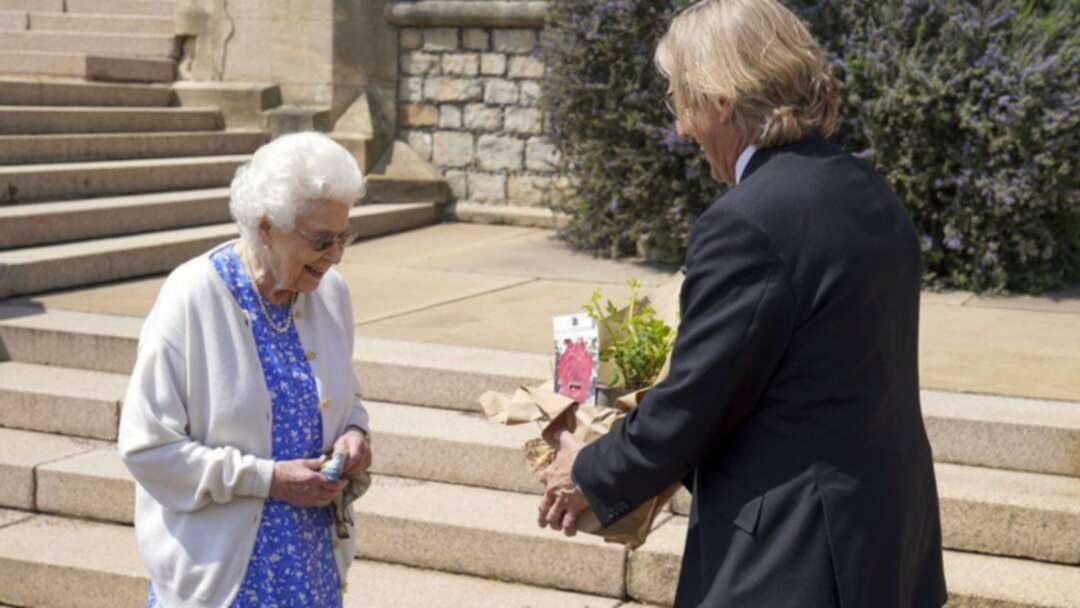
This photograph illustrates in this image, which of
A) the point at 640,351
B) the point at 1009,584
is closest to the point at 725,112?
the point at 640,351

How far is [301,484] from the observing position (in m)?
3.11

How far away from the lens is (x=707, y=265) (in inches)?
96.1

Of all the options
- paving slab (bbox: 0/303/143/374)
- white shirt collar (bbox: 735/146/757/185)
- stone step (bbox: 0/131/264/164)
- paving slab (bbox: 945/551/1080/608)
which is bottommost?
paving slab (bbox: 945/551/1080/608)

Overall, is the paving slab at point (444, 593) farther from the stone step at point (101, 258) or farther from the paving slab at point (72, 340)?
the stone step at point (101, 258)

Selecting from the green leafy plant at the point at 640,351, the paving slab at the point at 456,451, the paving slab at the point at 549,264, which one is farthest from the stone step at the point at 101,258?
the green leafy plant at the point at 640,351

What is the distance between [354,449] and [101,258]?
557 cm

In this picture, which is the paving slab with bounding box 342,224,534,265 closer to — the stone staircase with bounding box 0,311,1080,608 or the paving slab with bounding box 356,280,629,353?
the paving slab with bounding box 356,280,629,353

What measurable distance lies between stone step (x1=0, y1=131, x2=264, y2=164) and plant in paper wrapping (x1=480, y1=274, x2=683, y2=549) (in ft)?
23.9

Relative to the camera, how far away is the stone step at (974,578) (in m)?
4.44

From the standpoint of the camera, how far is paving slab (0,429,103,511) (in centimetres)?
577

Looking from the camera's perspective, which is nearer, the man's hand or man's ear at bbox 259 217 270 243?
the man's hand

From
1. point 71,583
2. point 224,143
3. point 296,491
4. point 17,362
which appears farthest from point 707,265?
point 224,143

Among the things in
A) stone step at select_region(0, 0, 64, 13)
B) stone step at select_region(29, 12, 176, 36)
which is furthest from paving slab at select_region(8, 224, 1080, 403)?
stone step at select_region(0, 0, 64, 13)

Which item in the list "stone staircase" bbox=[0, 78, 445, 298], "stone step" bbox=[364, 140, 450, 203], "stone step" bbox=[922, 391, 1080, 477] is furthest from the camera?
"stone step" bbox=[364, 140, 450, 203]
